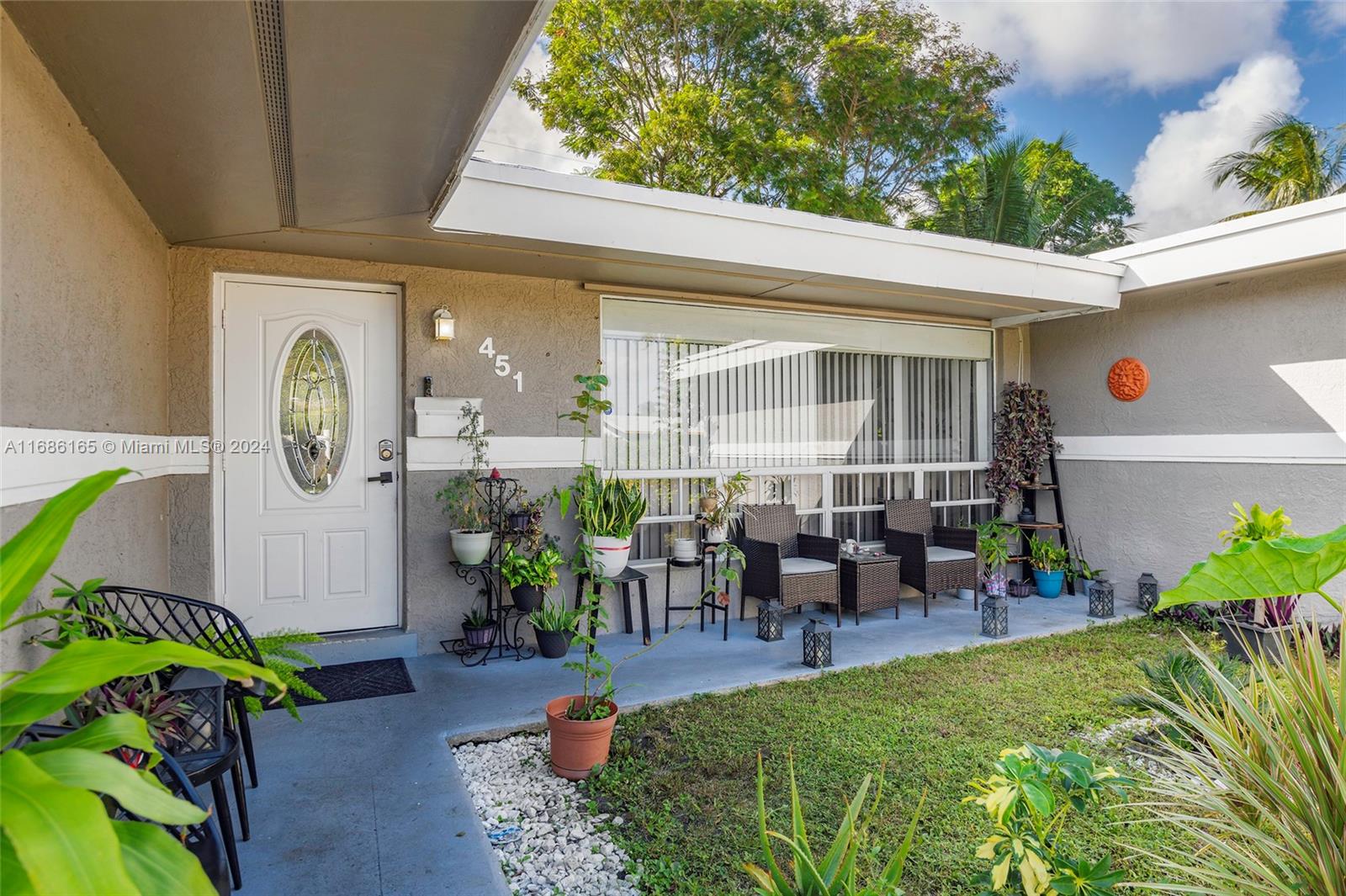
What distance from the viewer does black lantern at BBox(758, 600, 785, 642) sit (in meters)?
5.03

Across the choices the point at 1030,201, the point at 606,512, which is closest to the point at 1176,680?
the point at 606,512

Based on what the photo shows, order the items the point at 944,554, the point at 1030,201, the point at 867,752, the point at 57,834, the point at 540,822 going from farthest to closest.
A: 1. the point at 1030,201
2. the point at 944,554
3. the point at 867,752
4. the point at 540,822
5. the point at 57,834

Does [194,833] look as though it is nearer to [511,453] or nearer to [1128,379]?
[511,453]

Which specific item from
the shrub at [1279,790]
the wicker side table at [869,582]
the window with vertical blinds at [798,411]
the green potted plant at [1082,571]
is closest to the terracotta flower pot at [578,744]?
the shrub at [1279,790]

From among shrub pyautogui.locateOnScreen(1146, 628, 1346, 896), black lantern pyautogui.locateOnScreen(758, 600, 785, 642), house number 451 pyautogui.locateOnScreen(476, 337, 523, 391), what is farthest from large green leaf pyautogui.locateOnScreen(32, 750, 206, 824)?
black lantern pyautogui.locateOnScreen(758, 600, 785, 642)

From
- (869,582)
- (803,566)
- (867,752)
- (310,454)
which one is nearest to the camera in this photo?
(867,752)

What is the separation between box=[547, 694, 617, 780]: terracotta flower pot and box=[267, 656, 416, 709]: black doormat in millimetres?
1317

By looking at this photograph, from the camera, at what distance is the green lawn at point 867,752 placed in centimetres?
248

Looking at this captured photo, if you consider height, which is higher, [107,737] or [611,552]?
[107,737]

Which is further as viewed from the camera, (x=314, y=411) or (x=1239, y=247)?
(x=1239, y=247)

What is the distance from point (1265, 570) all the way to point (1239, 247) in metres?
4.94

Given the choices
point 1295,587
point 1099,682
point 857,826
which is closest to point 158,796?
point 1295,587

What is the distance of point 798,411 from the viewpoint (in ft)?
20.1

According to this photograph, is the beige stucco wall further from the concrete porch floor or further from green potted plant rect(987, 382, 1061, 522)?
green potted plant rect(987, 382, 1061, 522)
